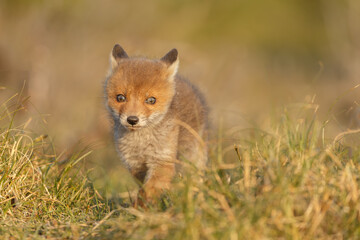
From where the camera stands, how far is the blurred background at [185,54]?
30.3 ft

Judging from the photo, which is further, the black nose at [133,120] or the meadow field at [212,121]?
the black nose at [133,120]

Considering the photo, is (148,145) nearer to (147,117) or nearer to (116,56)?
(147,117)

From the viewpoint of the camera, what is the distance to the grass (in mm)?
3012

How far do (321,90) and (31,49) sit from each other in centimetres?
923

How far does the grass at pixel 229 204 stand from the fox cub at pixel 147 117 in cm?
74

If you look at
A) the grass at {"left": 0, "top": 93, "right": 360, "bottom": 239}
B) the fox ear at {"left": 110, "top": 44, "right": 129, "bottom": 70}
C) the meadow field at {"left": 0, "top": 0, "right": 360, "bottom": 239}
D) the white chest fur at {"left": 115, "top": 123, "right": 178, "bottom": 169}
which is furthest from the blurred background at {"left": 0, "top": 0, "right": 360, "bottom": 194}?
the grass at {"left": 0, "top": 93, "right": 360, "bottom": 239}

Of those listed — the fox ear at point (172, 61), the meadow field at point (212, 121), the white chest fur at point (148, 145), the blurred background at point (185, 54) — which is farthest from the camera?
the blurred background at point (185, 54)

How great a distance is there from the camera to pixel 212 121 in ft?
21.9

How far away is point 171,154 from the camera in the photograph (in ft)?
16.4

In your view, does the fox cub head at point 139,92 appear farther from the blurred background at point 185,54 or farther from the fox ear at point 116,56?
the blurred background at point 185,54

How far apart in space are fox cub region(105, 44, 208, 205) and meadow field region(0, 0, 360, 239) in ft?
0.96

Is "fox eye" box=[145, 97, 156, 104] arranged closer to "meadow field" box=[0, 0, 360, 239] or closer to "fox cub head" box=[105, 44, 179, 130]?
"fox cub head" box=[105, 44, 179, 130]

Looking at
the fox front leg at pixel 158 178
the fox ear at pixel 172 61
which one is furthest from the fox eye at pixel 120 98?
the fox front leg at pixel 158 178

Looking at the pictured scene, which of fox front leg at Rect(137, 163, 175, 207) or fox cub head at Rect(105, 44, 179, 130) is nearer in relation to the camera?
fox front leg at Rect(137, 163, 175, 207)
